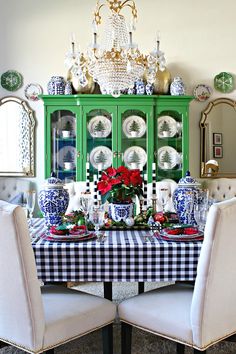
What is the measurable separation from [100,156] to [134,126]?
461 mm

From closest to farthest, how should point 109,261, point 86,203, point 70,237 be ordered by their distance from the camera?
point 109,261
point 70,237
point 86,203

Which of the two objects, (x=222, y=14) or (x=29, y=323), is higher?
(x=222, y=14)

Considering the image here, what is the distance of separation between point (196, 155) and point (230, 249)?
297cm

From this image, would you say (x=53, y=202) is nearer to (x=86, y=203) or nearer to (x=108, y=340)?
(x=86, y=203)

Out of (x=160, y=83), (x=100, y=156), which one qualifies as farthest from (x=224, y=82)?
(x=100, y=156)

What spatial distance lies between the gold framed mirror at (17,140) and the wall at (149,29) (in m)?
0.09

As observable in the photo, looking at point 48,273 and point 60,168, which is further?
point 60,168

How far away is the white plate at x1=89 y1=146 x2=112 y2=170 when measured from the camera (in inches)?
164

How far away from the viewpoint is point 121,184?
2357 mm

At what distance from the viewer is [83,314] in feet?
5.68

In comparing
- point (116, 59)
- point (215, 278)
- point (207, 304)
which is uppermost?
point (116, 59)

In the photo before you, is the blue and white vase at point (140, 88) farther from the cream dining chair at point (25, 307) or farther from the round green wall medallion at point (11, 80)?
the cream dining chair at point (25, 307)

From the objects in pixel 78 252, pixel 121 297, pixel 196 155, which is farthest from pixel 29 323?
pixel 196 155

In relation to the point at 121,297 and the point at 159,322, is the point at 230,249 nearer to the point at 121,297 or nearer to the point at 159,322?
the point at 159,322
